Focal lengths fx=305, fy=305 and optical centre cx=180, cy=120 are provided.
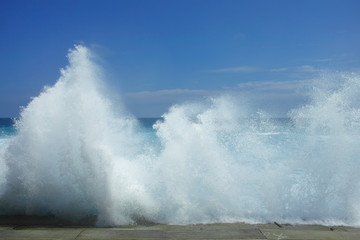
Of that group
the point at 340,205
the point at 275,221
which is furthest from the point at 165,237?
the point at 340,205

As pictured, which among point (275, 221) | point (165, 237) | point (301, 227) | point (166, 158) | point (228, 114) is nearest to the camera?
point (165, 237)

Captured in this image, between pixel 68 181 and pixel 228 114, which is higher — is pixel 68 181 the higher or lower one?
the lower one

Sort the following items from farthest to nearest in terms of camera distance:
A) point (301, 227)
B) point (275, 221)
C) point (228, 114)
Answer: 1. point (228, 114)
2. point (275, 221)
3. point (301, 227)

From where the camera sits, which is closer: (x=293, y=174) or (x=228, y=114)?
(x=293, y=174)

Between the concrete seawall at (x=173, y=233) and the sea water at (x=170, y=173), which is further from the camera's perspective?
the sea water at (x=170, y=173)

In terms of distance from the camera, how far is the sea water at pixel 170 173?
644 cm

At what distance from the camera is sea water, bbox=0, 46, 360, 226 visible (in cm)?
644

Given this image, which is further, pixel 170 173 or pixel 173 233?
pixel 170 173

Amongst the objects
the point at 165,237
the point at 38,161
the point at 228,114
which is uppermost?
the point at 228,114

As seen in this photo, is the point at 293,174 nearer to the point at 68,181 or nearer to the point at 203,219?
the point at 203,219

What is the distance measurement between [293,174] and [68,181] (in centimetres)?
544

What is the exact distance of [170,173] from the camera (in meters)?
7.29

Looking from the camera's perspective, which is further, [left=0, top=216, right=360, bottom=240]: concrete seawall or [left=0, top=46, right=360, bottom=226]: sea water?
[left=0, top=46, right=360, bottom=226]: sea water

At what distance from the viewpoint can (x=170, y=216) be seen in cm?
635
